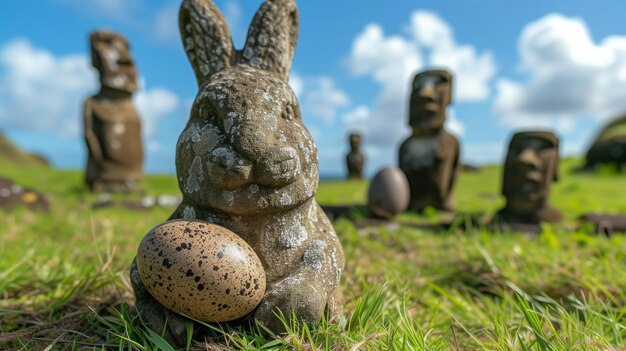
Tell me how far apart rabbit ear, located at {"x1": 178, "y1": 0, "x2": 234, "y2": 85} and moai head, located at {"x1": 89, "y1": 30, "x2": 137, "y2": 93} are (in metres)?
7.60

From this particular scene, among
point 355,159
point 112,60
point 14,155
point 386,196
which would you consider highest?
point 112,60

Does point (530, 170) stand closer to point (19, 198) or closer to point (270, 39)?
point (270, 39)

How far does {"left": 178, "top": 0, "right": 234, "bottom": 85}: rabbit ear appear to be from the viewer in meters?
2.28

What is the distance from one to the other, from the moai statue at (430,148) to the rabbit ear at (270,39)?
470 centimetres

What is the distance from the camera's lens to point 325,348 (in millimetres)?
1794

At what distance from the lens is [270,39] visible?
2305 millimetres

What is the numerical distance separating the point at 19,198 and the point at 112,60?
141 inches

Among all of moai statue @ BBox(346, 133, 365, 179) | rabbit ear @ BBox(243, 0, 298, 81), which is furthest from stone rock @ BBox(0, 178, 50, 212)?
moai statue @ BBox(346, 133, 365, 179)

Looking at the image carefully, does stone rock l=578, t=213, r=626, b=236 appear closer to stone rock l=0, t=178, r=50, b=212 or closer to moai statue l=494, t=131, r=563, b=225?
moai statue l=494, t=131, r=563, b=225

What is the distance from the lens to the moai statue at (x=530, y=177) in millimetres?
5719

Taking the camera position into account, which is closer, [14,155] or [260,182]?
[260,182]

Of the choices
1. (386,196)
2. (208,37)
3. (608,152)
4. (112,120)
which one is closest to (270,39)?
(208,37)

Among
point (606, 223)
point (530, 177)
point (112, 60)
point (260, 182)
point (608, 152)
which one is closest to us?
point (260, 182)

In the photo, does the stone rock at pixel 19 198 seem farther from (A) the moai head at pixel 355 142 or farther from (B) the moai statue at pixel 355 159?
(A) the moai head at pixel 355 142
